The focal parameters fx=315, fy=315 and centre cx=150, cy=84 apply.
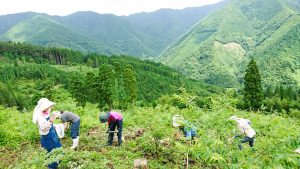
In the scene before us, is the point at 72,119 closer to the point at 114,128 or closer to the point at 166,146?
the point at 114,128

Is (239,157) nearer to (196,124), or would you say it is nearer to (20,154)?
(196,124)

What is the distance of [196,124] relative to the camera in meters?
9.97

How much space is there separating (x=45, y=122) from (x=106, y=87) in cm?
5252

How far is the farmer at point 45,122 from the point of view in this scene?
952cm

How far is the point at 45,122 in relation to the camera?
948 centimetres

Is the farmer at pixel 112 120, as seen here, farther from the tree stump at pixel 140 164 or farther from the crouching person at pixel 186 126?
the crouching person at pixel 186 126

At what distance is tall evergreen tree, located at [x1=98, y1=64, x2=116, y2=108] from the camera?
6166cm

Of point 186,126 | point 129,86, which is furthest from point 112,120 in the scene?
point 129,86

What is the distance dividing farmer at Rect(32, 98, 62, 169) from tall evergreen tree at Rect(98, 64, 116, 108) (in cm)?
5178

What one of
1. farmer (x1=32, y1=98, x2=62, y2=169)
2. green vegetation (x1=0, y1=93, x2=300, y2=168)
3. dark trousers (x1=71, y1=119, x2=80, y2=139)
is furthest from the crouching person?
farmer (x1=32, y1=98, x2=62, y2=169)

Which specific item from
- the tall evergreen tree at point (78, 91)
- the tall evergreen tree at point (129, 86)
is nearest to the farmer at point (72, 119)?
the tall evergreen tree at point (78, 91)

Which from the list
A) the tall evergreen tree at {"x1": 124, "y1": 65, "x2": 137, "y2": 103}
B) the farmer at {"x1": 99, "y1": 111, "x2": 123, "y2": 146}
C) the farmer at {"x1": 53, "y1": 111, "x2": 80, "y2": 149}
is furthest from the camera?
the tall evergreen tree at {"x1": 124, "y1": 65, "x2": 137, "y2": 103}

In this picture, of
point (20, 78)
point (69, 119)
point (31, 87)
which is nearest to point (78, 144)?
point (69, 119)

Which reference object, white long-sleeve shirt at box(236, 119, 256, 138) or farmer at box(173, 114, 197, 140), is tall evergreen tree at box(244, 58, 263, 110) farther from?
farmer at box(173, 114, 197, 140)
